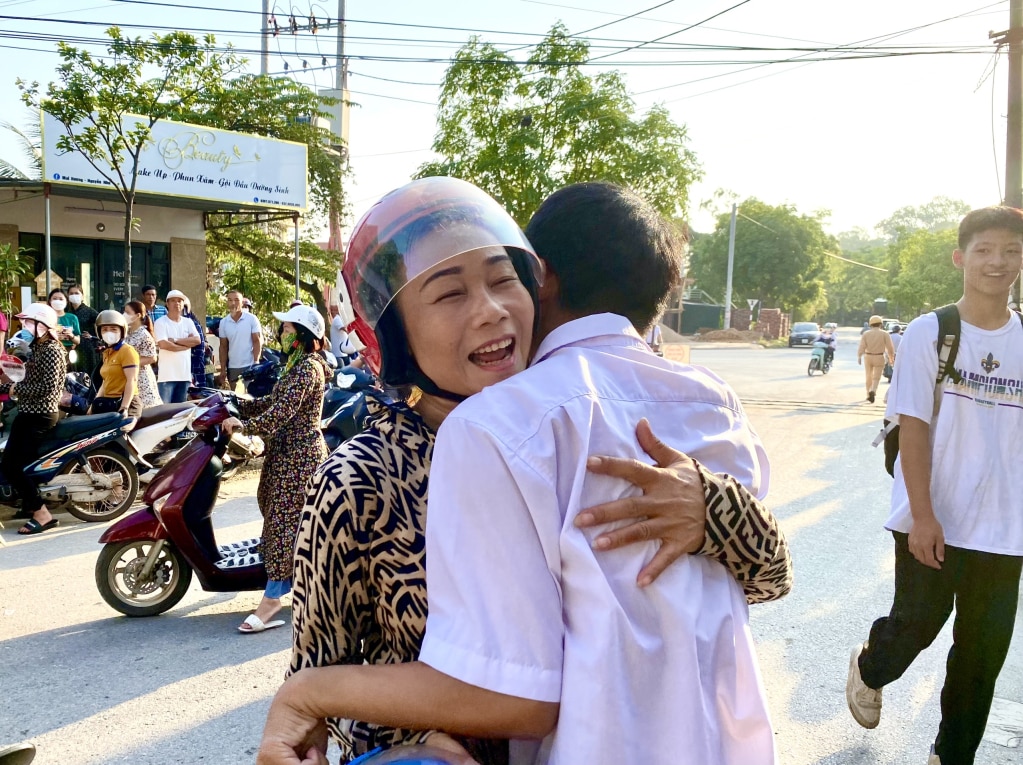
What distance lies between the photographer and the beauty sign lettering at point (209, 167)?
12.1 meters

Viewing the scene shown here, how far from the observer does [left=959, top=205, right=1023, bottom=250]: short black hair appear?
2.79m

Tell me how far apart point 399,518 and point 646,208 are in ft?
2.03

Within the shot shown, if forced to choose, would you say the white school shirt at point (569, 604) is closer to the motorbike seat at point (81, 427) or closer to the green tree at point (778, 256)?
the motorbike seat at point (81, 427)

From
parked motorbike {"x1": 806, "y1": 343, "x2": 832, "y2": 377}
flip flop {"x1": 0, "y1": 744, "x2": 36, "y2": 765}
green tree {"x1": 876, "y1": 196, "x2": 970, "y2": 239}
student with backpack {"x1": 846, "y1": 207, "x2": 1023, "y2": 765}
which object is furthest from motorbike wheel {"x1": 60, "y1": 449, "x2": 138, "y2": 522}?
green tree {"x1": 876, "y1": 196, "x2": 970, "y2": 239}

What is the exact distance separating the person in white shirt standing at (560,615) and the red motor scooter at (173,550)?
11.7 feet

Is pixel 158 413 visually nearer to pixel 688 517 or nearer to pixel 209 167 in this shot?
pixel 688 517

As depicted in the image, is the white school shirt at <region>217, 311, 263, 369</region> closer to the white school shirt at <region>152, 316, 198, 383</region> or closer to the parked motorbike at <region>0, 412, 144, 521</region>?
the white school shirt at <region>152, 316, 198, 383</region>

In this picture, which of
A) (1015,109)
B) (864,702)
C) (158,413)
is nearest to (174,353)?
(158,413)

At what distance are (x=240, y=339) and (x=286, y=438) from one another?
244 inches

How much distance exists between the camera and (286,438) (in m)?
4.54

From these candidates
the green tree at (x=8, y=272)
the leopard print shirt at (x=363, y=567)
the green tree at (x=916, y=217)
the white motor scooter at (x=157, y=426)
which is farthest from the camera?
the green tree at (x=916, y=217)

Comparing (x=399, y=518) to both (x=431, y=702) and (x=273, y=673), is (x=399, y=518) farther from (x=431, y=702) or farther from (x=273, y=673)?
(x=273, y=673)

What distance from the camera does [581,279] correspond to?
4.24 ft

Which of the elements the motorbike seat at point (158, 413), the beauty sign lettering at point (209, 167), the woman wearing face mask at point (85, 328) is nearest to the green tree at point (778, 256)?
the beauty sign lettering at point (209, 167)
